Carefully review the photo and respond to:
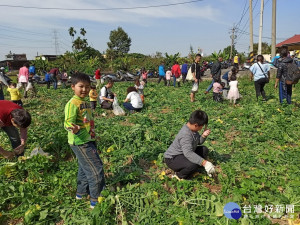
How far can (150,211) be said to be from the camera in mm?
2809

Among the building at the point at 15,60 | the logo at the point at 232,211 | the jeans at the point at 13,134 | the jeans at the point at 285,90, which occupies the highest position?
the building at the point at 15,60

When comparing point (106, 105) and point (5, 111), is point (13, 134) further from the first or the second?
point (106, 105)

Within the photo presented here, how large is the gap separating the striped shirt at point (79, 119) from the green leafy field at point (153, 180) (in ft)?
2.47

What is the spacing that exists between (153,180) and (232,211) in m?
1.30

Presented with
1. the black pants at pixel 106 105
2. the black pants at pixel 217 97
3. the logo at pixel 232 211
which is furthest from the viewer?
the black pants at pixel 217 97

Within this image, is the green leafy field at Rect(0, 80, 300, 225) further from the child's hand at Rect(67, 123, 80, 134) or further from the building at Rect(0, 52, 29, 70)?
the building at Rect(0, 52, 29, 70)

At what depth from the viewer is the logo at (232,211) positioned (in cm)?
257

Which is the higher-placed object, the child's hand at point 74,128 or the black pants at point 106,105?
the child's hand at point 74,128

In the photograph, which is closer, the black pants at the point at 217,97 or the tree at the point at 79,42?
the black pants at the point at 217,97

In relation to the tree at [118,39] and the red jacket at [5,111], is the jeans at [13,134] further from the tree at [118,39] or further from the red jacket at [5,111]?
the tree at [118,39]

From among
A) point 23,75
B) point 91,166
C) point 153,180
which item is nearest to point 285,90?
point 153,180

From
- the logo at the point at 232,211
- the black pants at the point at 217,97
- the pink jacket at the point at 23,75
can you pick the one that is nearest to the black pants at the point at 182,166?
the logo at the point at 232,211

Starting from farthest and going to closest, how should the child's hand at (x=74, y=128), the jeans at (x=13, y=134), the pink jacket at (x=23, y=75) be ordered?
the pink jacket at (x=23, y=75) → the jeans at (x=13, y=134) → the child's hand at (x=74, y=128)

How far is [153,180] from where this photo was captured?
11.6 ft
